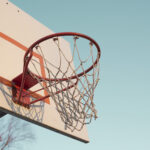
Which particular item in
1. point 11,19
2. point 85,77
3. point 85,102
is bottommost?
point 85,102

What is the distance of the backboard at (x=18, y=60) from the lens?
5.97 ft

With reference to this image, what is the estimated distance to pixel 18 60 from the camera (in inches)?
82.0

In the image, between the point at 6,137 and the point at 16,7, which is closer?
the point at 16,7

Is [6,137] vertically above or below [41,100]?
below

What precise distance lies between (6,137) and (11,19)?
694 centimetres

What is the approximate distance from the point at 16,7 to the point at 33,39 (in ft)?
1.55

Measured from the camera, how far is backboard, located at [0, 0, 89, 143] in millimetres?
1818

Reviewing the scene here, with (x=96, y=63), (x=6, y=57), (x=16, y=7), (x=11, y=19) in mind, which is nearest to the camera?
(x=96, y=63)

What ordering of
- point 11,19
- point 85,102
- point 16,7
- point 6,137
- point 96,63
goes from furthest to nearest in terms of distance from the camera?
1. point 6,137
2. point 16,7
3. point 11,19
4. point 96,63
5. point 85,102

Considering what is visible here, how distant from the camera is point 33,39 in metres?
2.46

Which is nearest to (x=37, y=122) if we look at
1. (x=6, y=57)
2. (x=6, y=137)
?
(x=6, y=57)

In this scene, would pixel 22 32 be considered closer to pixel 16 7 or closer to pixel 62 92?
pixel 16 7

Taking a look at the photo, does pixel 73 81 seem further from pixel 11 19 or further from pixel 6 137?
pixel 6 137

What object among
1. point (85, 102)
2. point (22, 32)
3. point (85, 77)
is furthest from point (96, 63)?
point (22, 32)
